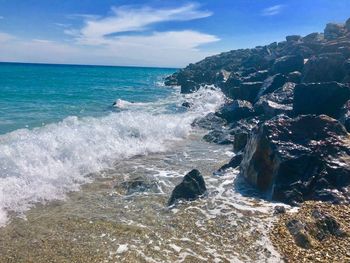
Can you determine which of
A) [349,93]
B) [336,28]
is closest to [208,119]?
[349,93]

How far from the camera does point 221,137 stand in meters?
A: 18.1

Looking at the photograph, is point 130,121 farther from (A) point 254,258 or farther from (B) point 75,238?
(A) point 254,258

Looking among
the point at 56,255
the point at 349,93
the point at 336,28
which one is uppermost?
the point at 336,28

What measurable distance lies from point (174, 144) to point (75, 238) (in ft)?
33.4

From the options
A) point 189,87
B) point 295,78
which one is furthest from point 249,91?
point 189,87

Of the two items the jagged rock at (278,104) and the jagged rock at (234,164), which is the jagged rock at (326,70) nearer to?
the jagged rock at (278,104)

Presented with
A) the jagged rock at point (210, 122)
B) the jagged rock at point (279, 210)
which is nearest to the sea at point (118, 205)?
the jagged rock at point (279, 210)

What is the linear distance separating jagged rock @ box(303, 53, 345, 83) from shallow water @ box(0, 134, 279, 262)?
1268 cm

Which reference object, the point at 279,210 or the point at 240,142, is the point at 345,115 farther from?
the point at 279,210

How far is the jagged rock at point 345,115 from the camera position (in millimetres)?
13310

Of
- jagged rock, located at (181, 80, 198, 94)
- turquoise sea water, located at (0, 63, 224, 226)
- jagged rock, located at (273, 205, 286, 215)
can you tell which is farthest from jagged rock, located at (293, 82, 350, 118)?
jagged rock, located at (181, 80, 198, 94)

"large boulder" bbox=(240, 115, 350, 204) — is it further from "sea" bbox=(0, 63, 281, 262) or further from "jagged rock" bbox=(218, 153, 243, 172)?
"jagged rock" bbox=(218, 153, 243, 172)

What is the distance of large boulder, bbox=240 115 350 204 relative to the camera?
9875 millimetres

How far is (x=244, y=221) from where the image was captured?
888 centimetres
